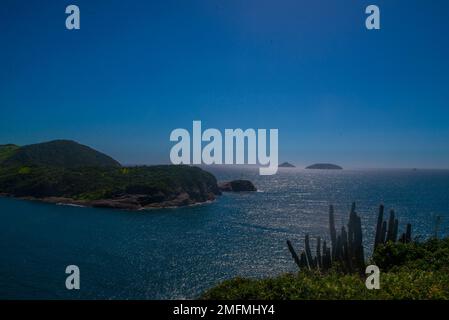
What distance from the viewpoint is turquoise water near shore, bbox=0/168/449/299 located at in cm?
4044

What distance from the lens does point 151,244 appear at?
195 ft

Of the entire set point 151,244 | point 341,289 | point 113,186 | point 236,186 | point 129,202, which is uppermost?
point 341,289

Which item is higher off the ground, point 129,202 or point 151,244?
point 129,202

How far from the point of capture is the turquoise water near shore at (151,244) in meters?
40.4

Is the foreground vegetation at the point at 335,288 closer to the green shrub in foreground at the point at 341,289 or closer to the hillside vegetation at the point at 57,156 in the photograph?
the green shrub in foreground at the point at 341,289

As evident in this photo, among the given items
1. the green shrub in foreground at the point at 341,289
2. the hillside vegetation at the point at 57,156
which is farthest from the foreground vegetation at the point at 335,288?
the hillside vegetation at the point at 57,156

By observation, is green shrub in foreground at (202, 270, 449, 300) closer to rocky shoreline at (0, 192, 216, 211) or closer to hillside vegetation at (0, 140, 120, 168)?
rocky shoreline at (0, 192, 216, 211)

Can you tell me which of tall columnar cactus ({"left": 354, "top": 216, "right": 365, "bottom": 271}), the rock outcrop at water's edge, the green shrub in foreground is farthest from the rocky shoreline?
the green shrub in foreground

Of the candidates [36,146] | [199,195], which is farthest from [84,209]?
[36,146]

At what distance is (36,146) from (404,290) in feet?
620

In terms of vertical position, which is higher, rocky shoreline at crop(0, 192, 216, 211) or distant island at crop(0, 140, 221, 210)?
distant island at crop(0, 140, 221, 210)

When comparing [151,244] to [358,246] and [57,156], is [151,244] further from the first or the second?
[57,156]

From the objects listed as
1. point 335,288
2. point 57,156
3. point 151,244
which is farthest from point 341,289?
point 57,156

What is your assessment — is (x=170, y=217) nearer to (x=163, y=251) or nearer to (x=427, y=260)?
(x=163, y=251)
